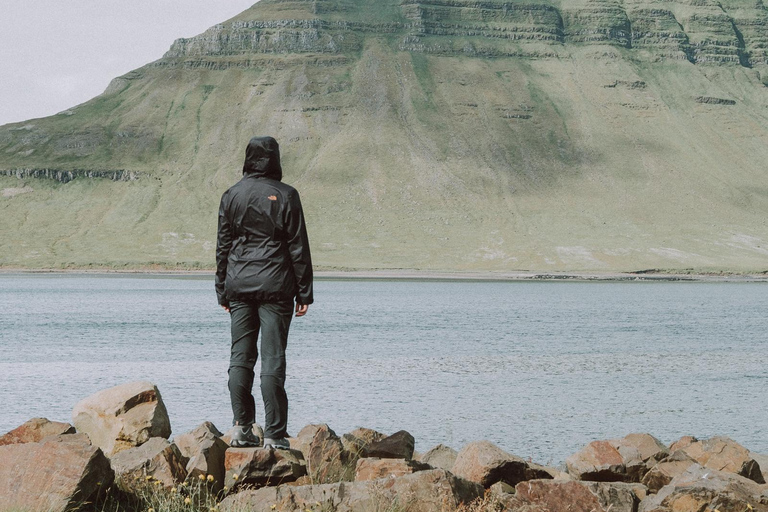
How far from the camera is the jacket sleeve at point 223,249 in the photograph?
1052cm

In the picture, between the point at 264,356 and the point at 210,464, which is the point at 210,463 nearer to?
the point at 210,464

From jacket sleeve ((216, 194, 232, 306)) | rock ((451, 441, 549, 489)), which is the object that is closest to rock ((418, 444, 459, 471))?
rock ((451, 441, 549, 489))

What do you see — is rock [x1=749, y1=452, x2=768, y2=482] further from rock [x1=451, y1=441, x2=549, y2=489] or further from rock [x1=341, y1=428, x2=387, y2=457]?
rock [x1=341, y1=428, x2=387, y2=457]

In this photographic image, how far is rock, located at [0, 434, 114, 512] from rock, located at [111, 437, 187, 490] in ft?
2.41

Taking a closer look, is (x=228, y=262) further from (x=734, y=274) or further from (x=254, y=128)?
(x=254, y=128)

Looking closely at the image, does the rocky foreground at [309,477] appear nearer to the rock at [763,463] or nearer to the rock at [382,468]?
the rock at [382,468]

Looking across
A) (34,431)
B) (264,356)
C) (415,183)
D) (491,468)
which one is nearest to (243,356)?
(264,356)

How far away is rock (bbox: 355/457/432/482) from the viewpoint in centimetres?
1077

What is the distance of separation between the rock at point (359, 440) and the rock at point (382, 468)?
0.67 meters

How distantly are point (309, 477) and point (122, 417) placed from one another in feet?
10.6

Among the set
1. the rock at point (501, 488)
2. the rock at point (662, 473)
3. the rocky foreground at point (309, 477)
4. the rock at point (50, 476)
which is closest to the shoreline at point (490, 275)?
the rock at point (662, 473)

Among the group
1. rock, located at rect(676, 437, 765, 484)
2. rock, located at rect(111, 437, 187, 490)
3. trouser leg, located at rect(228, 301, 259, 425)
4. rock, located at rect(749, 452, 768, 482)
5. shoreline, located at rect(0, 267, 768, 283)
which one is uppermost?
trouser leg, located at rect(228, 301, 259, 425)

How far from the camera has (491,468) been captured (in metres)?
11.2

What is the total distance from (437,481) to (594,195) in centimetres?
16556
